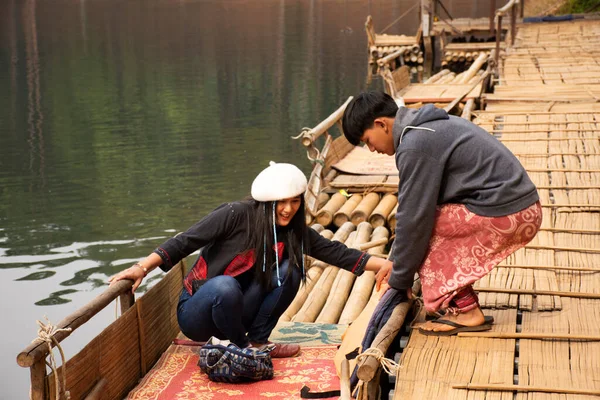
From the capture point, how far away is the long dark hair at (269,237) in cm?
424

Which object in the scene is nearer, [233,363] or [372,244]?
[233,363]

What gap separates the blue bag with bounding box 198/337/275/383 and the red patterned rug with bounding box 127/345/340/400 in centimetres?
4

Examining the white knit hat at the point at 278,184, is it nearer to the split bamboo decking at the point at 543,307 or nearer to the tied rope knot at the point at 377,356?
the split bamboo decking at the point at 543,307

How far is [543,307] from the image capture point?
4027 mm

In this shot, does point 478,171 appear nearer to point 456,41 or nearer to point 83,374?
point 83,374

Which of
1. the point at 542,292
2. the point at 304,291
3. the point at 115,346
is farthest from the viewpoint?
the point at 304,291

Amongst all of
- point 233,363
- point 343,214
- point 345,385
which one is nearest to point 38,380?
point 233,363

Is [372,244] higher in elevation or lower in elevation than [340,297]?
higher

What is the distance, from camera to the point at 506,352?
353 centimetres

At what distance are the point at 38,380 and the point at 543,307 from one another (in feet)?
7.44

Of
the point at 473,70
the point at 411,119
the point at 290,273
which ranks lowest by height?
the point at 290,273

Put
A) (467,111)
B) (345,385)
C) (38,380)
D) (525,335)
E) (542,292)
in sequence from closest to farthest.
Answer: (345,385) → (38,380) → (525,335) → (542,292) → (467,111)

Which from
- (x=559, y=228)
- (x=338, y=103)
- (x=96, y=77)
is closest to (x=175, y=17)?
(x=96, y=77)

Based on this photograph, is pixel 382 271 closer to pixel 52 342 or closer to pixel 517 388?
pixel 517 388
